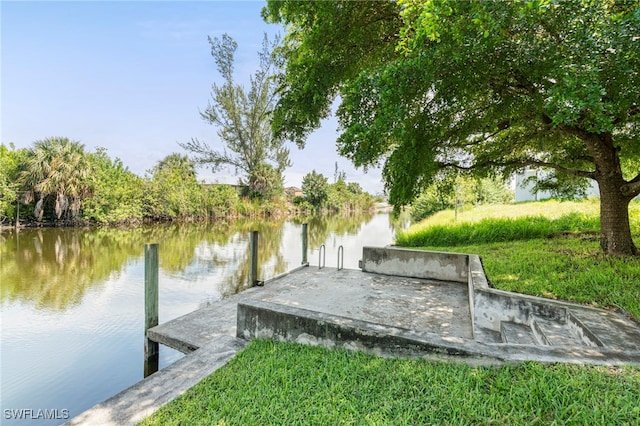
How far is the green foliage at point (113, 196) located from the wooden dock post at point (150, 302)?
2099 centimetres

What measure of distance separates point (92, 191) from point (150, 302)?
70.5 feet

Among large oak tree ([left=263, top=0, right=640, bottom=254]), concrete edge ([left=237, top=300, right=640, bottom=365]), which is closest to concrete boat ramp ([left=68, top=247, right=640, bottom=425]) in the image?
concrete edge ([left=237, top=300, right=640, bottom=365])

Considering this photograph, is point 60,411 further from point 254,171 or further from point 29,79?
point 254,171

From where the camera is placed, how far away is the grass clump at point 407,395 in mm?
1994

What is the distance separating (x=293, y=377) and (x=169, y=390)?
108cm

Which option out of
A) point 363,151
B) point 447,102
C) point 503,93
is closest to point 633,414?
point 363,151

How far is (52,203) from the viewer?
21.1 meters

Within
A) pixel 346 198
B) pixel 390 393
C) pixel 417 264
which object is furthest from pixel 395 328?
pixel 346 198

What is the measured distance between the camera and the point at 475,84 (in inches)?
187

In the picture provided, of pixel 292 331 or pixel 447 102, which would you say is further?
pixel 447 102

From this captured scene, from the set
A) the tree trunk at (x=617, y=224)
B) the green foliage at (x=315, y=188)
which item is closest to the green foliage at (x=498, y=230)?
the tree trunk at (x=617, y=224)

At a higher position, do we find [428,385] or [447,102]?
[447,102]

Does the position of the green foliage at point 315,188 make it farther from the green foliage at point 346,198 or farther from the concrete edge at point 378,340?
the concrete edge at point 378,340

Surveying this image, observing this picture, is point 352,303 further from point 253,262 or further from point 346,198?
point 346,198
